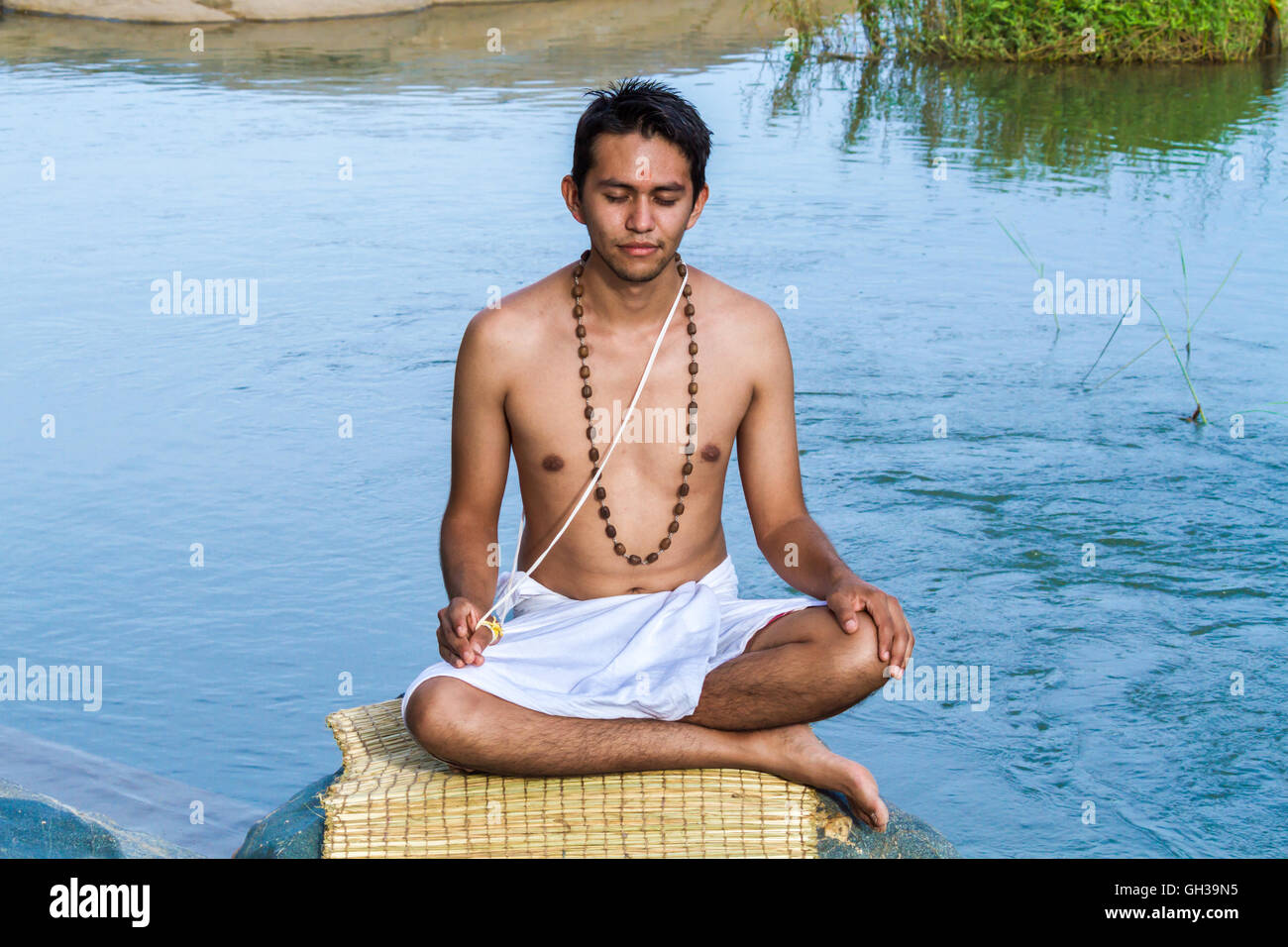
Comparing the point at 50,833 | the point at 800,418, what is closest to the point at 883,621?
the point at 50,833

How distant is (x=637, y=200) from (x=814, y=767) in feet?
3.84

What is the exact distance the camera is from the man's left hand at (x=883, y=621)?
2.83 m

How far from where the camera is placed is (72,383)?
6602 mm

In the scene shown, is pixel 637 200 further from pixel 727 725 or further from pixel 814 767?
pixel 814 767

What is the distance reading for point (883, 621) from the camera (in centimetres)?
284

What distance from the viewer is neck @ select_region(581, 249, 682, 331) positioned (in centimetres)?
323

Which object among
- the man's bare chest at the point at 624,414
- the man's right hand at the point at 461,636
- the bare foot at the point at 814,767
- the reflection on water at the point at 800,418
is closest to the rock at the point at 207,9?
the reflection on water at the point at 800,418

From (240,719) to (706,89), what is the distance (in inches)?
407

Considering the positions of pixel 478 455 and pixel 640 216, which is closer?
pixel 640 216

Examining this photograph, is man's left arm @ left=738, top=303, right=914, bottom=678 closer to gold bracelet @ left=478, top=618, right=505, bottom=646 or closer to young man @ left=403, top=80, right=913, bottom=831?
young man @ left=403, top=80, right=913, bottom=831

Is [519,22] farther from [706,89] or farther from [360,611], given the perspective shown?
[360,611]

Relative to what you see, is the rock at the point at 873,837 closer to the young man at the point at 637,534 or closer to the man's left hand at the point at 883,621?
the young man at the point at 637,534

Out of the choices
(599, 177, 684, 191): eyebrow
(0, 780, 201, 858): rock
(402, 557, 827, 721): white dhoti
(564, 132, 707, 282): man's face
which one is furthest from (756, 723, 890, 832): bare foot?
(0, 780, 201, 858): rock
